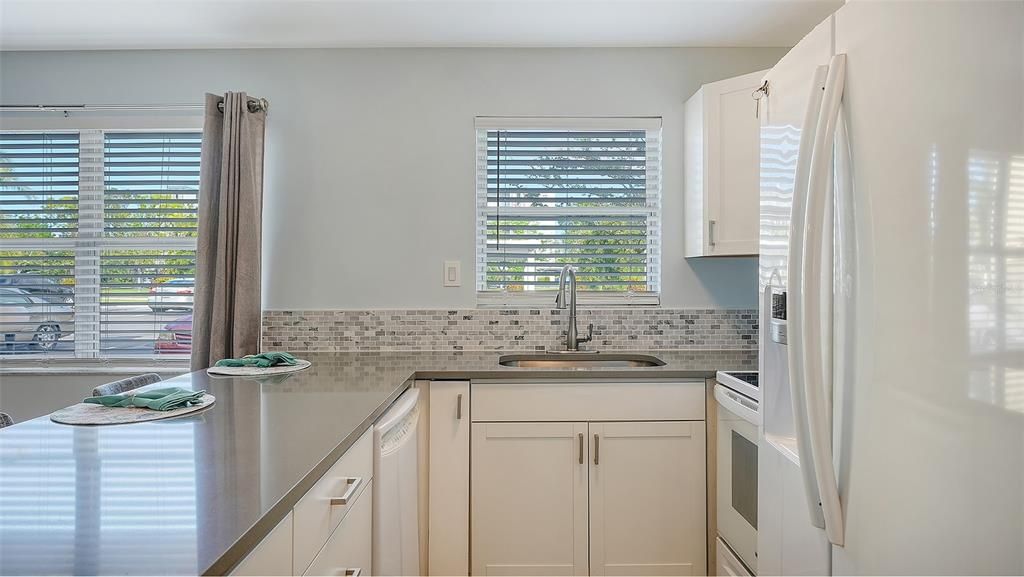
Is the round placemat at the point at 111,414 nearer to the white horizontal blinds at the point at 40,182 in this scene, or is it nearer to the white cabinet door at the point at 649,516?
the white cabinet door at the point at 649,516

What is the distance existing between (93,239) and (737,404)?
2.96 metres

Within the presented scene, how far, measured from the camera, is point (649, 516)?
211 cm

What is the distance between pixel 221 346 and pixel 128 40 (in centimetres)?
150

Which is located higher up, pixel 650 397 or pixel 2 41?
pixel 2 41

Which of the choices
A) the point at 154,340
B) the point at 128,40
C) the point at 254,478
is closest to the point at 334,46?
the point at 128,40

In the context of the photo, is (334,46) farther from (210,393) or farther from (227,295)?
(210,393)

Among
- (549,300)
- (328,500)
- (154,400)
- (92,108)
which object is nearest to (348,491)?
(328,500)

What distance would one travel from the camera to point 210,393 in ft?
5.38

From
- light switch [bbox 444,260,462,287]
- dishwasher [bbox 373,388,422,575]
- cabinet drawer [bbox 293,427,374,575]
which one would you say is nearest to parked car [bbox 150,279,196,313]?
light switch [bbox 444,260,462,287]

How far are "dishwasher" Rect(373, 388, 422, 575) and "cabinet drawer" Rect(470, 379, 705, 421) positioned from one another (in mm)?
294

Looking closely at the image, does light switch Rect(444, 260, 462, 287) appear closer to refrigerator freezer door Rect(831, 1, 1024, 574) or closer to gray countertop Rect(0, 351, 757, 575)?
gray countertop Rect(0, 351, 757, 575)

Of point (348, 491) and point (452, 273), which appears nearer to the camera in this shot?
point (348, 491)

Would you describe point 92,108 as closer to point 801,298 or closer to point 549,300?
point 549,300

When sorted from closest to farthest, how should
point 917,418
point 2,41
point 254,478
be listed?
point 917,418 → point 254,478 → point 2,41
